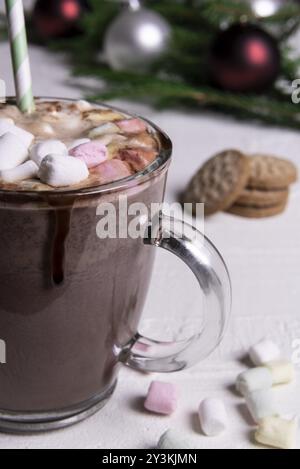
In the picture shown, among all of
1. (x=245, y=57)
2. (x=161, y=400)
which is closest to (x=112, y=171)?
(x=161, y=400)

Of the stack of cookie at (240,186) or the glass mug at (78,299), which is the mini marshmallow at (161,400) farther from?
the stack of cookie at (240,186)

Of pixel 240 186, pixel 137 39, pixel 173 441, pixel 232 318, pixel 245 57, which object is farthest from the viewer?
pixel 137 39

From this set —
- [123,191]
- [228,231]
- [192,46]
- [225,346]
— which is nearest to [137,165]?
[123,191]

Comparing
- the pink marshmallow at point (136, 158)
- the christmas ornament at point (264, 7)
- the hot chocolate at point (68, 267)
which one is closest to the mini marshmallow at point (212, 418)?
the hot chocolate at point (68, 267)

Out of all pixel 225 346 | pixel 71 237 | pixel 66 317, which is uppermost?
pixel 71 237

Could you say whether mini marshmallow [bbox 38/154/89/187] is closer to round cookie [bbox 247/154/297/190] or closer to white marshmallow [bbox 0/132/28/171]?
white marshmallow [bbox 0/132/28/171]

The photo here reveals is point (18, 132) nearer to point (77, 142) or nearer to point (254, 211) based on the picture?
point (77, 142)

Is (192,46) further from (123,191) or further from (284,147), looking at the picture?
(123,191)
